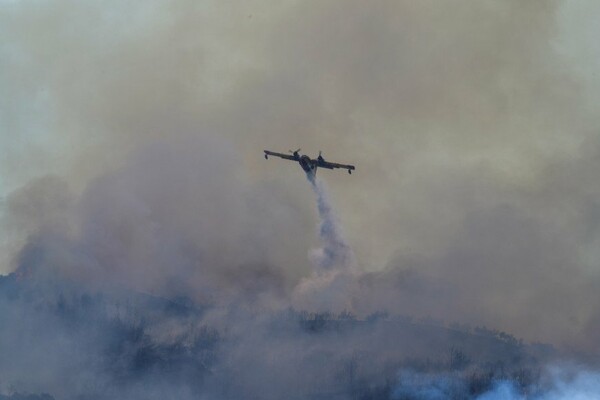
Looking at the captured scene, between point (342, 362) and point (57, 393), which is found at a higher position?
point (342, 362)

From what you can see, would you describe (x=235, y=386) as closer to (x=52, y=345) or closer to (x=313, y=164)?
(x=52, y=345)

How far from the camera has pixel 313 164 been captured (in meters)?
172

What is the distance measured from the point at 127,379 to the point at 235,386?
19118 millimetres

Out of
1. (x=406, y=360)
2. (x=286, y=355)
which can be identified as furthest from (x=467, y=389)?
(x=286, y=355)

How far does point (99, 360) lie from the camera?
19862 cm

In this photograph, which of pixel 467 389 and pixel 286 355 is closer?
pixel 467 389

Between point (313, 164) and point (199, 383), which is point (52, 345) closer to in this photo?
point (199, 383)

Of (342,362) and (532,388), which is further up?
(342,362)

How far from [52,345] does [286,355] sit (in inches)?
1625

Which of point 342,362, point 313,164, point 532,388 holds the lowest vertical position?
point 532,388

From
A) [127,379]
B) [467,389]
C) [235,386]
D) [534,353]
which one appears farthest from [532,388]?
[127,379]

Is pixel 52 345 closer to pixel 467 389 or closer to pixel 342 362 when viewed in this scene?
pixel 342 362

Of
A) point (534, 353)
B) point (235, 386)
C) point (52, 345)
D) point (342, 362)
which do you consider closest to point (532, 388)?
point (534, 353)

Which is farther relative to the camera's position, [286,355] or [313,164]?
[286,355]
